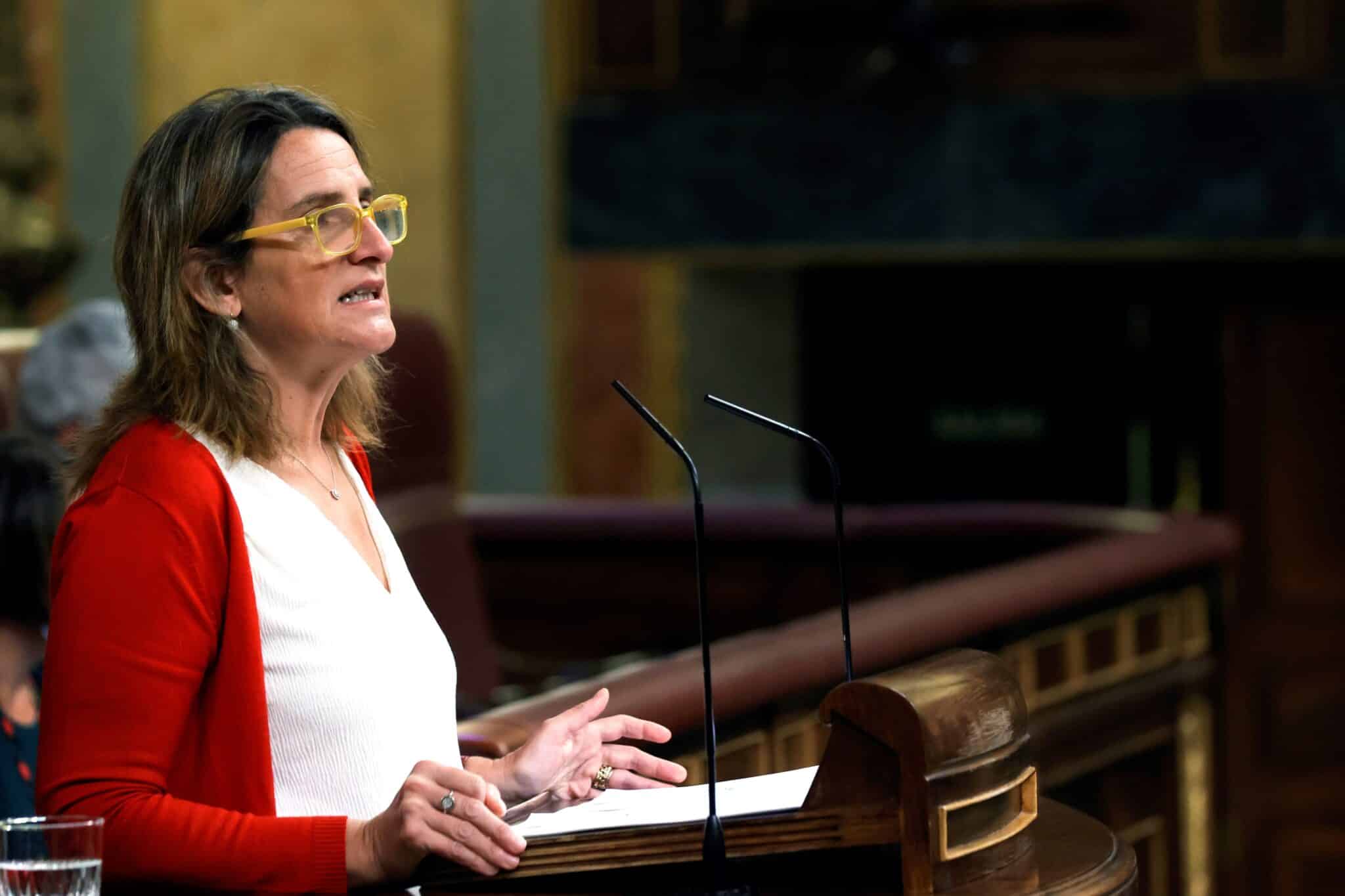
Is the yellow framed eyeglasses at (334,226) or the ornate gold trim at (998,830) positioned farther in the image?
the yellow framed eyeglasses at (334,226)

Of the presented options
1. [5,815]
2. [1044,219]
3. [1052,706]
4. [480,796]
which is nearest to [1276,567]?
[1044,219]

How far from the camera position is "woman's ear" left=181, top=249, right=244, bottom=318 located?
1678mm

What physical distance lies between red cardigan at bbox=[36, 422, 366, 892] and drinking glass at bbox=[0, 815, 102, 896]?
10 centimetres

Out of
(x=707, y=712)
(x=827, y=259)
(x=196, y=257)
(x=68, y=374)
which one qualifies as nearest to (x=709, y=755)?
(x=707, y=712)

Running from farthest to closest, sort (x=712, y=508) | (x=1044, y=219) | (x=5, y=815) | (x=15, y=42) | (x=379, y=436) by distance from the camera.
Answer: (x=15, y=42) < (x=1044, y=219) < (x=712, y=508) < (x=5, y=815) < (x=379, y=436)

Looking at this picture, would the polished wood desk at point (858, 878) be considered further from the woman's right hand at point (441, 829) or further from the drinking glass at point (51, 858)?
the drinking glass at point (51, 858)

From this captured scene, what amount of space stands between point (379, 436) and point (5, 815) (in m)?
0.77

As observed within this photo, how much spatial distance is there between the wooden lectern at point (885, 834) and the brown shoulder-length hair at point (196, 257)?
0.43 metres

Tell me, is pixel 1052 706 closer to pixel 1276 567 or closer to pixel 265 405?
pixel 265 405

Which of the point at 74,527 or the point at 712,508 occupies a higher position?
the point at 74,527

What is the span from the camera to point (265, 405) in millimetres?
1682

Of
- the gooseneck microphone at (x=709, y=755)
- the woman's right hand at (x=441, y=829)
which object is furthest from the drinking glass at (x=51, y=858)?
the gooseneck microphone at (x=709, y=755)

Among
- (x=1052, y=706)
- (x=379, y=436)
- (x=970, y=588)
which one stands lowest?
(x=1052, y=706)

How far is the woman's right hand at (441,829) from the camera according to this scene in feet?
4.80
